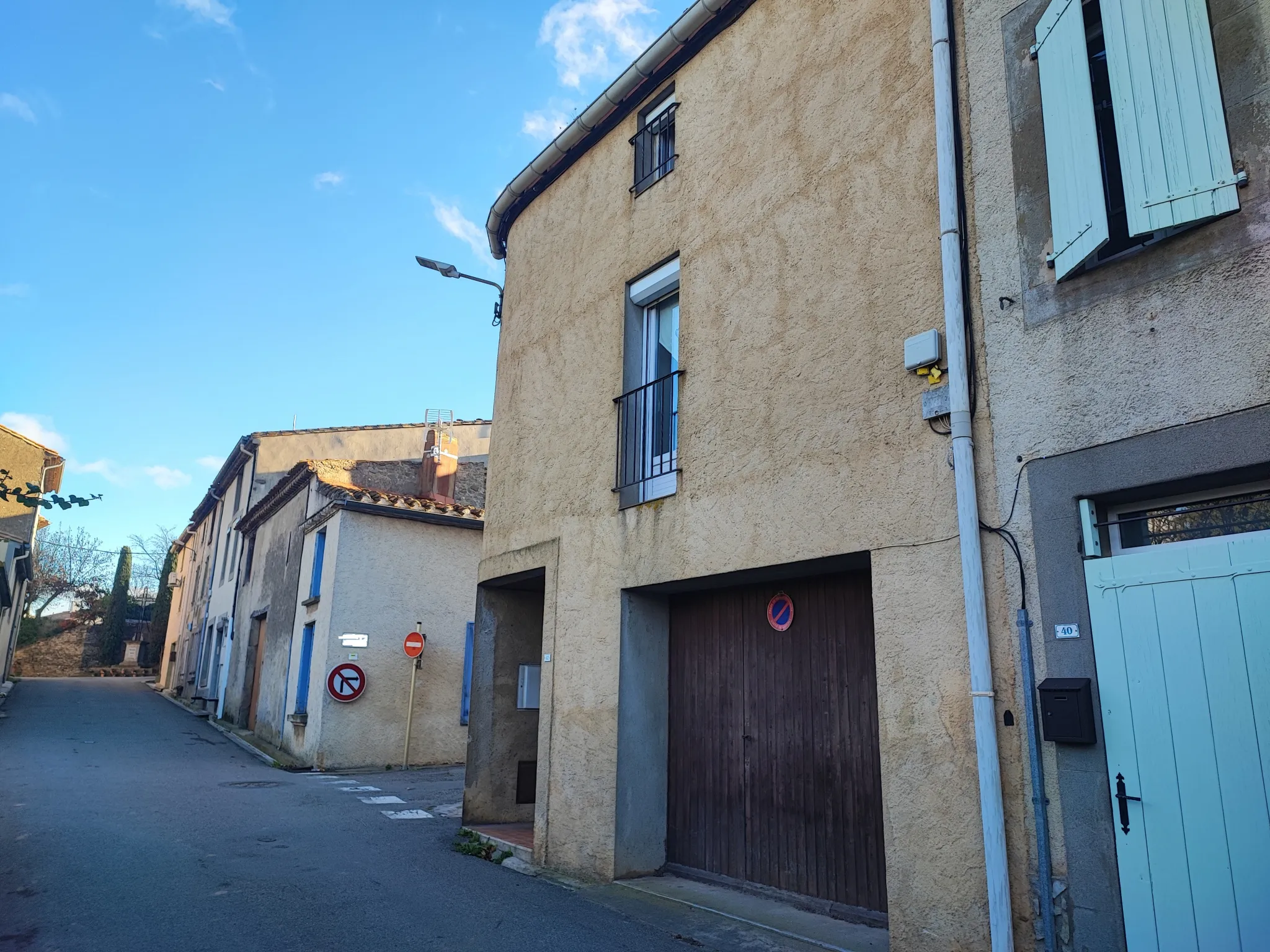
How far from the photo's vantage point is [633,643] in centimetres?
704

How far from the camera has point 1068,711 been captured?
3918 mm

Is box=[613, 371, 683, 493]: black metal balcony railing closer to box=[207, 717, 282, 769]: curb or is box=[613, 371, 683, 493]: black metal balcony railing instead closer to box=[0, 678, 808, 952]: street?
box=[0, 678, 808, 952]: street

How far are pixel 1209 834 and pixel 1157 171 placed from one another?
293cm

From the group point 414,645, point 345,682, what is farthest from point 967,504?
point 345,682

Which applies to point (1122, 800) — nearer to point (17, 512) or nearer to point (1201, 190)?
point (1201, 190)

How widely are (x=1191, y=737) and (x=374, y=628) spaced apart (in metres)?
13.4

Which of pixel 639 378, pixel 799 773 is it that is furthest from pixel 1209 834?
pixel 639 378

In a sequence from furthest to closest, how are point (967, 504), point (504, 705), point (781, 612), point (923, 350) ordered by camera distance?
point (504, 705) < point (781, 612) < point (923, 350) < point (967, 504)

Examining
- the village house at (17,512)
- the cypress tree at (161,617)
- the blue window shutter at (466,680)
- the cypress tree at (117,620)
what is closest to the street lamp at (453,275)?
the blue window shutter at (466,680)

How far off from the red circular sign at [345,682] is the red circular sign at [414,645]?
2.99ft

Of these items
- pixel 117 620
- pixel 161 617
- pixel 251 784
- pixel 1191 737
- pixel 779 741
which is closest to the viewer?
pixel 1191 737

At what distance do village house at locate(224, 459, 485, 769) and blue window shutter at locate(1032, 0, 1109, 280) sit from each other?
503 inches

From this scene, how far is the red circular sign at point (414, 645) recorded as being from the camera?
47.0ft

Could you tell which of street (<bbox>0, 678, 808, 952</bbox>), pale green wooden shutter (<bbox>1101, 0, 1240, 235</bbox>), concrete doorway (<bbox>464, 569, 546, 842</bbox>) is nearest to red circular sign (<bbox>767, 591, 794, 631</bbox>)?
street (<bbox>0, 678, 808, 952</bbox>)
